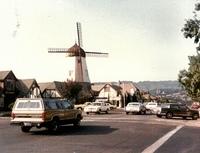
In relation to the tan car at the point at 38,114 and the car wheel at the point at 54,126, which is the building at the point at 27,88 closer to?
the tan car at the point at 38,114

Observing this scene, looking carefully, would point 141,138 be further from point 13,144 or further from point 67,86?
point 67,86

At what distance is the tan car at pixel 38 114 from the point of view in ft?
83.6

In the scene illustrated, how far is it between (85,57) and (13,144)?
8284cm

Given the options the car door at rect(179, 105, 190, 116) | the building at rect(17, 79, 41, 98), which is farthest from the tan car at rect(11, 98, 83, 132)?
the building at rect(17, 79, 41, 98)

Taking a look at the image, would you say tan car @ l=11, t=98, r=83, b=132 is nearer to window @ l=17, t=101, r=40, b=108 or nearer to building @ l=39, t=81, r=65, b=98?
window @ l=17, t=101, r=40, b=108

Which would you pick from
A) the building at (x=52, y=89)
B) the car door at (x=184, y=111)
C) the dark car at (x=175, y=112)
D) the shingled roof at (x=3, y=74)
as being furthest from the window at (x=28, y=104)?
the building at (x=52, y=89)

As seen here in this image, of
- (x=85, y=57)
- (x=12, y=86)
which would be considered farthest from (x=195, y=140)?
(x=85, y=57)

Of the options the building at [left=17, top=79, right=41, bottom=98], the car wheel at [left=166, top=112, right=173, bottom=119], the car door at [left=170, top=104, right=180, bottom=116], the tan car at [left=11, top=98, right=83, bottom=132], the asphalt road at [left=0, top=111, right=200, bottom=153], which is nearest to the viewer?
the asphalt road at [left=0, top=111, right=200, bottom=153]

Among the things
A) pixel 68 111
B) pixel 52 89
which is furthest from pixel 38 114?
pixel 52 89

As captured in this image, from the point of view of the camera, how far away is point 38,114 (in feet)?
83.8

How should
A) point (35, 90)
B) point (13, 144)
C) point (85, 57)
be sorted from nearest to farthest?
1. point (13, 144)
2. point (35, 90)
3. point (85, 57)

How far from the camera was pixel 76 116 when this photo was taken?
96.6ft

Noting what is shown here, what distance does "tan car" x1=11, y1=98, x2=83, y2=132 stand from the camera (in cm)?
2548

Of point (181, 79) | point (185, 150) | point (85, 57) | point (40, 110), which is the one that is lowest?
point (185, 150)
